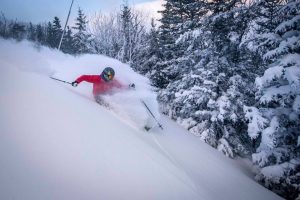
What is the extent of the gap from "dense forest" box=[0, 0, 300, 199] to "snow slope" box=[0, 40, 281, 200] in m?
2.08

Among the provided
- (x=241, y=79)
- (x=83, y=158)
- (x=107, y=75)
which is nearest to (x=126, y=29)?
(x=241, y=79)

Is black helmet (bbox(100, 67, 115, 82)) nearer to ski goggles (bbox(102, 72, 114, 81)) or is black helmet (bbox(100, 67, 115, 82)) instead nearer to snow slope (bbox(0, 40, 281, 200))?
Result: ski goggles (bbox(102, 72, 114, 81))

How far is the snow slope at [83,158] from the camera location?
2.47m

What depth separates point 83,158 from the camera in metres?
3.14

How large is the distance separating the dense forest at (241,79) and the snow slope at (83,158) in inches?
81.9

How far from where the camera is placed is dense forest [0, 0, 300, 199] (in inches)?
300

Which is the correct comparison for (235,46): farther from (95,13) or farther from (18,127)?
(95,13)

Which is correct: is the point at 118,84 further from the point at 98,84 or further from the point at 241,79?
the point at 241,79

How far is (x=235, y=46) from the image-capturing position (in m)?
10.7

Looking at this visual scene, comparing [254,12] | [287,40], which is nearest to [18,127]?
[287,40]

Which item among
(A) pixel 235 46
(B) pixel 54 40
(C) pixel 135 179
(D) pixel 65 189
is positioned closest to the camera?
(D) pixel 65 189

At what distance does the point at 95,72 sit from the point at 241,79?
20.8ft

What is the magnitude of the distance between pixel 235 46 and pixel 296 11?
10.6 ft

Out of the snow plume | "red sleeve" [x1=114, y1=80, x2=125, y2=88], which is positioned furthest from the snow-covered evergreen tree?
"red sleeve" [x1=114, y1=80, x2=125, y2=88]
